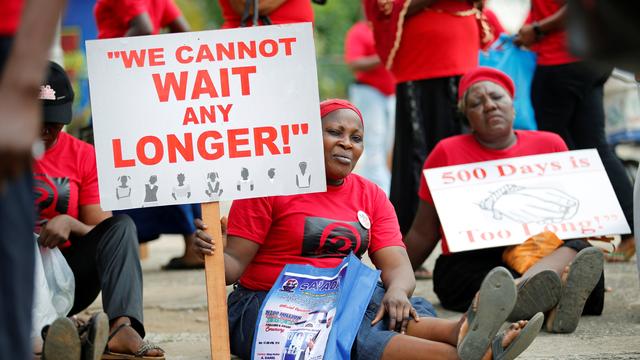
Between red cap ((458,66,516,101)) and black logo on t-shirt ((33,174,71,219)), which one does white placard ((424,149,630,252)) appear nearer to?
red cap ((458,66,516,101))

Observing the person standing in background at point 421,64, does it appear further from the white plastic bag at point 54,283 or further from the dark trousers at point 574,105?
the white plastic bag at point 54,283

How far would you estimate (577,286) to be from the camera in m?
4.29

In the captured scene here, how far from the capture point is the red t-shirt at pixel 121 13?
585 centimetres

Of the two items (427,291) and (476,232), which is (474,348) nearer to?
(476,232)

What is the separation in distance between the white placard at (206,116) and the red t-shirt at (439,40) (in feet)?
6.40

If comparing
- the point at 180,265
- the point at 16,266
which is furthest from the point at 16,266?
the point at 180,265

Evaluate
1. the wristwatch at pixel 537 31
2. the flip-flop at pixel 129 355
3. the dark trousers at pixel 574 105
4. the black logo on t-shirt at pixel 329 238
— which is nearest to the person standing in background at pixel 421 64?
the wristwatch at pixel 537 31

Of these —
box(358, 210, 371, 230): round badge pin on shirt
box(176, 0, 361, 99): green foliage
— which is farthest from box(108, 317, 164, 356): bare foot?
box(176, 0, 361, 99): green foliage

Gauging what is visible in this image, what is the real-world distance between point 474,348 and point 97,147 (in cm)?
149

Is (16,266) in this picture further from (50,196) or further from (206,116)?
(50,196)

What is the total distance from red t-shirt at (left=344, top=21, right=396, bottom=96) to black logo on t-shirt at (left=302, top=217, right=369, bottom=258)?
18.3 feet

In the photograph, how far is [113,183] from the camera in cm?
367

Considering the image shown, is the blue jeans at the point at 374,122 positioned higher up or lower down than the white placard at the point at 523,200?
higher up

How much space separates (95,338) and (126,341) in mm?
459
